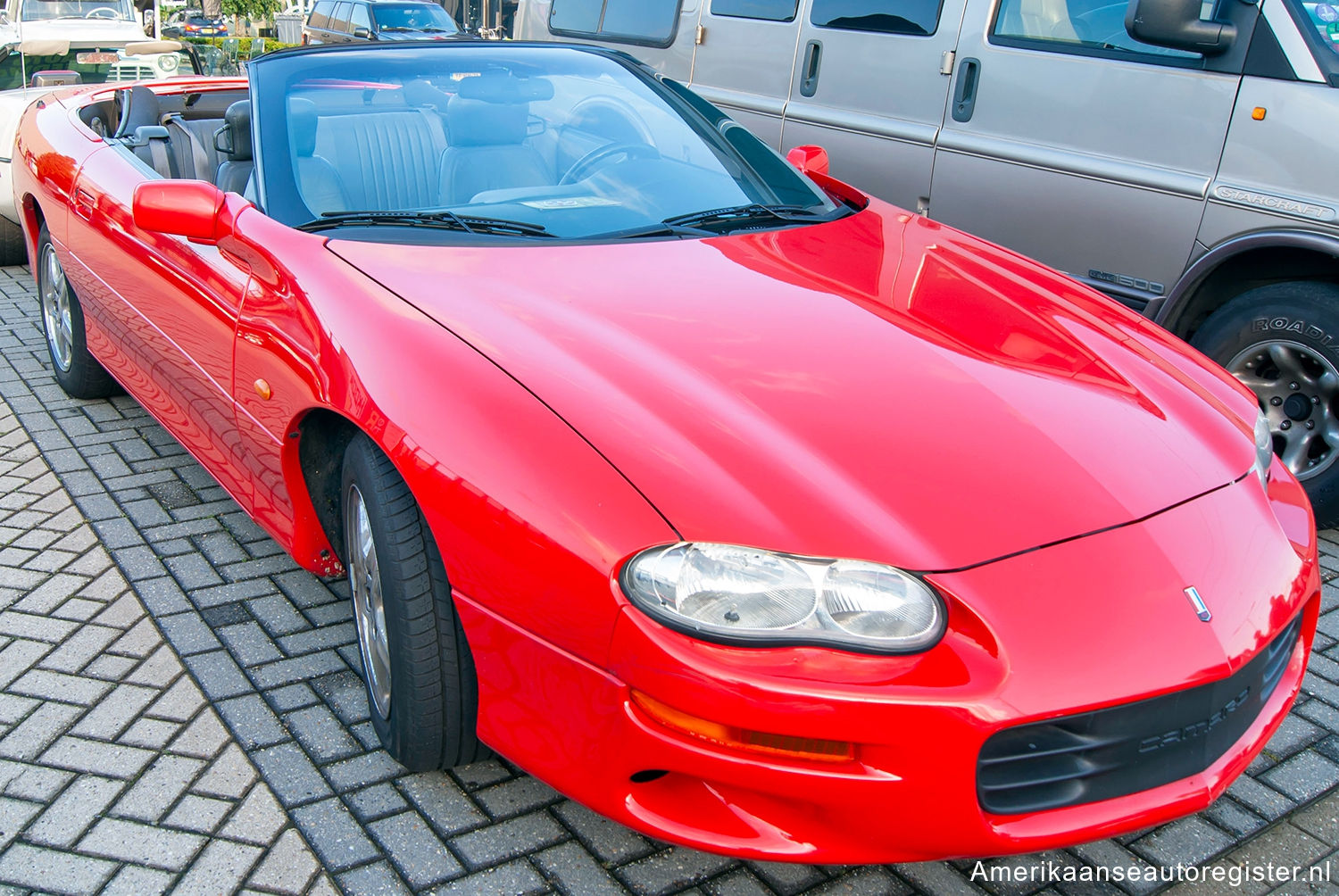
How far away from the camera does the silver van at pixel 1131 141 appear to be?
149 inches

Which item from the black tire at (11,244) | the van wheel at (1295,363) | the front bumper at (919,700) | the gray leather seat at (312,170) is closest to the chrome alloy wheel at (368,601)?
the front bumper at (919,700)

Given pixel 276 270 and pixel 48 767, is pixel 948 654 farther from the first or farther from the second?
pixel 48 767

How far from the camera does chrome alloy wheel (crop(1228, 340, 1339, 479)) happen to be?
3781 millimetres

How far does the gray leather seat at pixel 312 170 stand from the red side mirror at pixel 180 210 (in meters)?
0.21

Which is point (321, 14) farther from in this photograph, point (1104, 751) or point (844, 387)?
point (1104, 751)

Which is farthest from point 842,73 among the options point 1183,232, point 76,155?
point 76,155

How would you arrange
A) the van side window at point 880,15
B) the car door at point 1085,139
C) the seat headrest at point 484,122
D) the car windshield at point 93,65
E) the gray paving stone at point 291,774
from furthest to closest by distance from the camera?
the car windshield at point 93,65
the van side window at point 880,15
the car door at point 1085,139
the seat headrest at point 484,122
the gray paving stone at point 291,774

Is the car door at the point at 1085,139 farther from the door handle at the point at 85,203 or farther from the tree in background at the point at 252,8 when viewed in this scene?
the tree in background at the point at 252,8

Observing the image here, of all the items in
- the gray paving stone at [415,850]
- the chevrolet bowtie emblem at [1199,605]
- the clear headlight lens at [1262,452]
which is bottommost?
the gray paving stone at [415,850]

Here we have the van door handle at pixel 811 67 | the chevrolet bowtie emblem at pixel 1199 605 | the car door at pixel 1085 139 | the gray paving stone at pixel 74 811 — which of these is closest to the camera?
the chevrolet bowtie emblem at pixel 1199 605

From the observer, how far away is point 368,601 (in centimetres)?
252

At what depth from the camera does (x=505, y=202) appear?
294cm

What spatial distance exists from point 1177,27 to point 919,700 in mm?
3092

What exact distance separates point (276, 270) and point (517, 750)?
1251 mm
